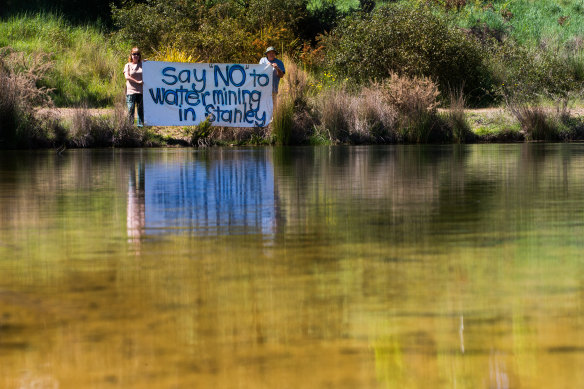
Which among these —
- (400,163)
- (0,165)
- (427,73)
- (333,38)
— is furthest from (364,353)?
(333,38)

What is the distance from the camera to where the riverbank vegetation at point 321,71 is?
69.6ft

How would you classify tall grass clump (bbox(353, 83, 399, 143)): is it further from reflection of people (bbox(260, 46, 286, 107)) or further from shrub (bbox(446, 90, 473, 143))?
reflection of people (bbox(260, 46, 286, 107))

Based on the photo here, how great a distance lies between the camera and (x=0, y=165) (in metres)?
13.3

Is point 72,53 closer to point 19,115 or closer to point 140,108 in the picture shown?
point 140,108

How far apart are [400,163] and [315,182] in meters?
3.58

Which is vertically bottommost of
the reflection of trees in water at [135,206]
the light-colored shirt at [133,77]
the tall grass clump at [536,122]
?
the reflection of trees in water at [135,206]

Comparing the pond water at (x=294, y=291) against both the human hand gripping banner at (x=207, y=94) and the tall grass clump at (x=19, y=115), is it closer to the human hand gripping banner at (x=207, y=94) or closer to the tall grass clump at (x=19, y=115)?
the tall grass clump at (x=19, y=115)

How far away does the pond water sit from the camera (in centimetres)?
274

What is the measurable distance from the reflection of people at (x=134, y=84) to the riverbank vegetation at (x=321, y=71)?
1.48 feet

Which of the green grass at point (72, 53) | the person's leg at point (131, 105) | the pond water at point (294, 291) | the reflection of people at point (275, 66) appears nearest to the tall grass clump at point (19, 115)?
the person's leg at point (131, 105)

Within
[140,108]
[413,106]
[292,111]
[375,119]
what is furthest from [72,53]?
[413,106]

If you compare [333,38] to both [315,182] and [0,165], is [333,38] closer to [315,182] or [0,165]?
[0,165]

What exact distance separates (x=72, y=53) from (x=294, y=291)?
2781cm

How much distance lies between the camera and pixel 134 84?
20766 millimetres
